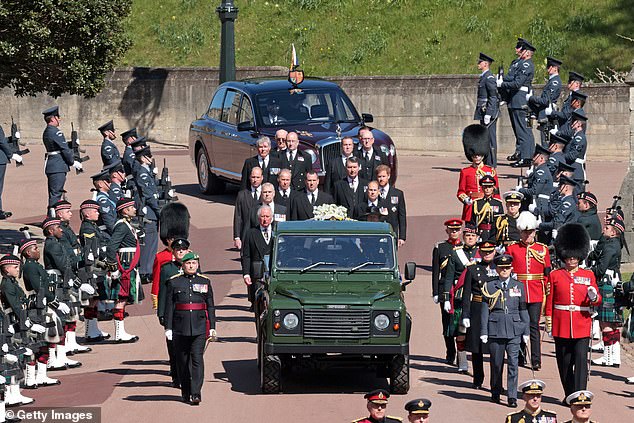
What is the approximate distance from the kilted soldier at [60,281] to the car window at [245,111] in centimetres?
985

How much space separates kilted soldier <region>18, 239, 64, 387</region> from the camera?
17188 mm

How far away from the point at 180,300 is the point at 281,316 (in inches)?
41.3

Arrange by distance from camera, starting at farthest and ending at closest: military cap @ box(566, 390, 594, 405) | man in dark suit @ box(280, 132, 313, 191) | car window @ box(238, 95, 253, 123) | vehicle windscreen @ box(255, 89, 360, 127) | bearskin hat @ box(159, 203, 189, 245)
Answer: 1. car window @ box(238, 95, 253, 123)
2. vehicle windscreen @ box(255, 89, 360, 127)
3. man in dark suit @ box(280, 132, 313, 191)
4. bearskin hat @ box(159, 203, 189, 245)
5. military cap @ box(566, 390, 594, 405)

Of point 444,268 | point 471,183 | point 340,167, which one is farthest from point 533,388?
point 340,167

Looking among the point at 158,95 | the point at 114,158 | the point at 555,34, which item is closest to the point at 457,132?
the point at 555,34

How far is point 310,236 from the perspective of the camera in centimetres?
1792

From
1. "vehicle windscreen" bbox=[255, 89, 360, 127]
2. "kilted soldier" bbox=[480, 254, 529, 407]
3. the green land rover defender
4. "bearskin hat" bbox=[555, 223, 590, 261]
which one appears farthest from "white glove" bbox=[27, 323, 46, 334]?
"vehicle windscreen" bbox=[255, 89, 360, 127]

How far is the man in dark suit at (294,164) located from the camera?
2322 centimetres

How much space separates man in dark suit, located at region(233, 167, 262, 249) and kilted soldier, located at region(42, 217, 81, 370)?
2.84 m

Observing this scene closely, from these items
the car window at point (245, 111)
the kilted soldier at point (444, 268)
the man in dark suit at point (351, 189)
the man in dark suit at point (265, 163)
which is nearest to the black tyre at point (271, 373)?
the kilted soldier at point (444, 268)

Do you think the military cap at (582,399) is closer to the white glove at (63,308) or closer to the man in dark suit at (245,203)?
the white glove at (63,308)

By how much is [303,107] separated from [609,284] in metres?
10.9

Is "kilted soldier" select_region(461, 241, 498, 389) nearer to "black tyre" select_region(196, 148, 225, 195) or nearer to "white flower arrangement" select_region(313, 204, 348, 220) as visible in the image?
"white flower arrangement" select_region(313, 204, 348, 220)

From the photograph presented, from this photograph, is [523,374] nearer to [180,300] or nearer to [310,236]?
[310,236]
